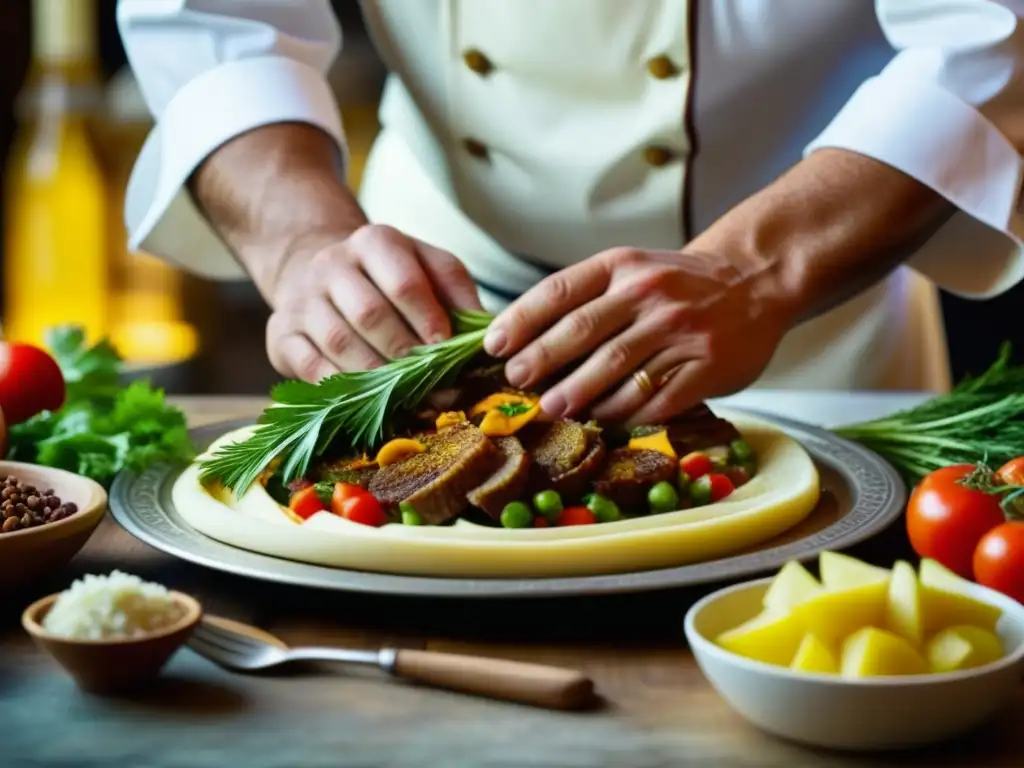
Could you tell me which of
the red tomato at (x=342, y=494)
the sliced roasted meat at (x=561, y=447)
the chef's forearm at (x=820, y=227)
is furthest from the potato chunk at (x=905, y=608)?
the chef's forearm at (x=820, y=227)

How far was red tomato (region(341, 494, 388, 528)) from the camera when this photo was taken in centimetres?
161

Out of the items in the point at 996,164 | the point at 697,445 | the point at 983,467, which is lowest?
the point at 697,445

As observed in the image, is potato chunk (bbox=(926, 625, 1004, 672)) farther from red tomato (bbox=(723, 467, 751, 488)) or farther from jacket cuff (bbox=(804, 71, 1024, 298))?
jacket cuff (bbox=(804, 71, 1024, 298))

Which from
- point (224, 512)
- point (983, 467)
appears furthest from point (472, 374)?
point (983, 467)

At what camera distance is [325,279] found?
2051 millimetres

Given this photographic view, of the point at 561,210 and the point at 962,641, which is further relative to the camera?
the point at 561,210

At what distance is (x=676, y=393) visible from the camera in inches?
75.5

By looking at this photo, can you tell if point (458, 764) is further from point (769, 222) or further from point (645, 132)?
point (645, 132)

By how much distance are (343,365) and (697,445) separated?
0.52 meters

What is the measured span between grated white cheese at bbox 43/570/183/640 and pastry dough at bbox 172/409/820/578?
0.96ft

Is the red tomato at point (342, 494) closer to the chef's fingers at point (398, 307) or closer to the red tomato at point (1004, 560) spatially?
the chef's fingers at point (398, 307)

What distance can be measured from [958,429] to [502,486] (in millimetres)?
729

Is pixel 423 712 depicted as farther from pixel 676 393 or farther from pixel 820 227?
pixel 820 227

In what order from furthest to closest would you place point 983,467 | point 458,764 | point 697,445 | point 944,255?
point 944,255 < point 697,445 < point 983,467 < point 458,764
